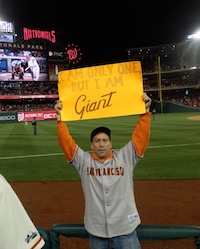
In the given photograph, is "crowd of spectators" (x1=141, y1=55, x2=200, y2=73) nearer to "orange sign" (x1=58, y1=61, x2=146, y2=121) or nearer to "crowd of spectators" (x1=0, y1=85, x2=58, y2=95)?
"crowd of spectators" (x1=0, y1=85, x2=58, y2=95)

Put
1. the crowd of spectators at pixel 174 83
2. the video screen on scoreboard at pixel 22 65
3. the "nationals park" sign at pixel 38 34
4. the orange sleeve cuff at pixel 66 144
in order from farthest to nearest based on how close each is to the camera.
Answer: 1. the crowd of spectators at pixel 174 83
2. the "nationals park" sign at pixel 38 34
3. the video screen on scoreboard at pixel 22 65
4. the orange sleeve cuff at pixel 66 144

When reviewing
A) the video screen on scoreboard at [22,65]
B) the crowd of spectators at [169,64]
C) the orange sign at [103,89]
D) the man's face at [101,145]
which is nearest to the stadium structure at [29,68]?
the video screen on scoreboard at [22,65]

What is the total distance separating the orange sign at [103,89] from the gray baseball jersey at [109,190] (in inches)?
18.0

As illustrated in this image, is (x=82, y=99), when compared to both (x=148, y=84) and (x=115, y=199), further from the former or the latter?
(x=148, y=84)

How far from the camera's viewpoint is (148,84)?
67.7 meters

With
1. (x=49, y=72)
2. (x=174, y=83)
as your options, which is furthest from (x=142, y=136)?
(x=174, y=83)

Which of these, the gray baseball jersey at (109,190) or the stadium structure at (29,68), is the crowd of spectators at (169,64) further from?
the gray baseball jersey at (109,190)

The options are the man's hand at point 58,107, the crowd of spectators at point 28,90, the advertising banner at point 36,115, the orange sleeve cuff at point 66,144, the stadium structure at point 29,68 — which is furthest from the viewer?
the crowd of spectators at point 28,90

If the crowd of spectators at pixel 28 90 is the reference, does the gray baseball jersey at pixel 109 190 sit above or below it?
below

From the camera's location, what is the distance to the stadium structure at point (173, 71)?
202 feet

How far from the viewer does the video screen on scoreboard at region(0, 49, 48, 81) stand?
1869 inches

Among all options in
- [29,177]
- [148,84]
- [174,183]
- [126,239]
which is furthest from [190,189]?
[148,84]

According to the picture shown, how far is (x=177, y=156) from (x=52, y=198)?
5900mm

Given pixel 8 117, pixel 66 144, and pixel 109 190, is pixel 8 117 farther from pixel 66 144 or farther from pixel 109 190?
pixel 109 190
